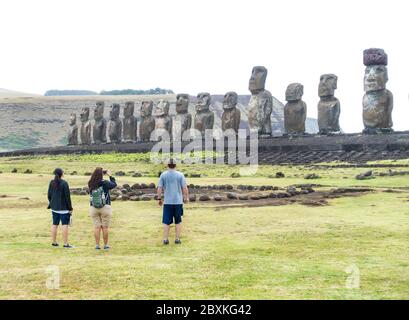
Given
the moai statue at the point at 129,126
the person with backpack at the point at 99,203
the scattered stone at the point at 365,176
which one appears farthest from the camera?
the moai statue at the point at 129,126

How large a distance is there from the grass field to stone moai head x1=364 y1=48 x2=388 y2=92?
51.4 feet

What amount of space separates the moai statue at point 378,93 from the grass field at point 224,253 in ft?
50.1

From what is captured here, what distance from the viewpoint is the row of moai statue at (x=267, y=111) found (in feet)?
114

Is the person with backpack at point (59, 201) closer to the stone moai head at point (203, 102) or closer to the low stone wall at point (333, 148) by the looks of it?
the low stone wall at point (333, 148)

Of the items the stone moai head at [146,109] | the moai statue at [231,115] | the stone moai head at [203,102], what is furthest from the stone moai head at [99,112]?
the moai statue at [231,115]

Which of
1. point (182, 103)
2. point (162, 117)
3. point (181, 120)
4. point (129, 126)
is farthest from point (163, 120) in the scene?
point (129, 126)

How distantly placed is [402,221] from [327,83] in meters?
24.2

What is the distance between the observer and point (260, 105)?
1622 inches

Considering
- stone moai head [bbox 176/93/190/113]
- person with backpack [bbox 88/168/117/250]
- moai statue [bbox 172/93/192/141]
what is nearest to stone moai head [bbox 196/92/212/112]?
moai statue [bbox 172/93/192/141]

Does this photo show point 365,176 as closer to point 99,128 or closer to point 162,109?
point 162,109

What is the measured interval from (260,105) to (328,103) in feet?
15.0

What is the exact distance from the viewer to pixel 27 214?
17.5 m

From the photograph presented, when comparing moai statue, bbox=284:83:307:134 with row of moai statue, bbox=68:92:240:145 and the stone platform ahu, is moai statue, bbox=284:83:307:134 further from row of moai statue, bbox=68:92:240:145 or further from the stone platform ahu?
row of moai statue, bbox=68:92:240:145
